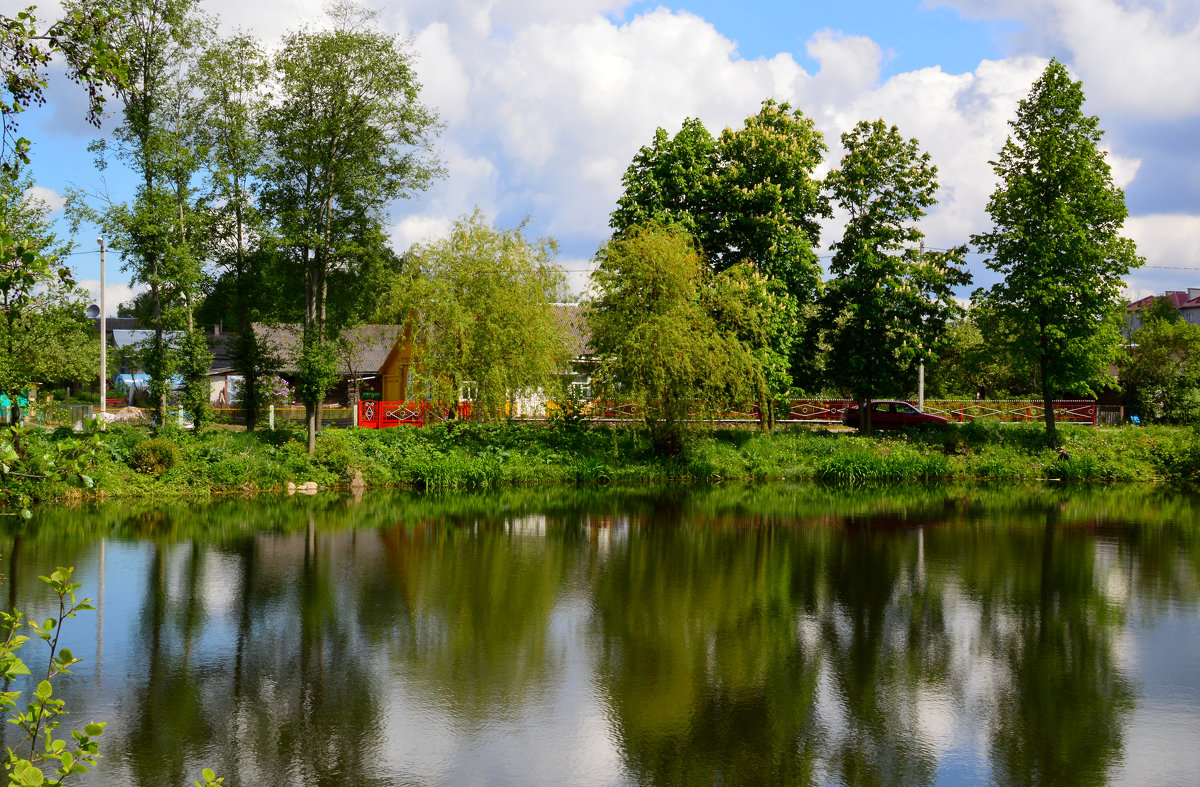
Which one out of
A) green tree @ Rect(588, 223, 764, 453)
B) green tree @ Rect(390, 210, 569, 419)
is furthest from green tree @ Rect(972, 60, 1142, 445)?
green tree @ Rect(390, 210, 569, 419)

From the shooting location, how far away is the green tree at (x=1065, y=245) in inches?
1443

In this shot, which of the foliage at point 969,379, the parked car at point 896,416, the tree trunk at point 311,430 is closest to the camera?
the tree trunk at point 311,430

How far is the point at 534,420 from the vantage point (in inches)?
1537

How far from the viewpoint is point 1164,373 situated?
151ft

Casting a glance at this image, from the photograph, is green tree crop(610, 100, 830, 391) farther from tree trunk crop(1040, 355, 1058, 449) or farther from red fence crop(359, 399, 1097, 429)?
tree trunk crop(1040, 355, 1058, 449)

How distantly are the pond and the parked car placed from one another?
1916 cm

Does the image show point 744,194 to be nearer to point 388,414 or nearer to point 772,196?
point 772,196

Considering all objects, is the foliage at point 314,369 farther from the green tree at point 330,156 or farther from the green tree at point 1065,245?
the green tree at point 1065,245

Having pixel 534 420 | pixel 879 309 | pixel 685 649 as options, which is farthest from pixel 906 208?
pixel 685 649

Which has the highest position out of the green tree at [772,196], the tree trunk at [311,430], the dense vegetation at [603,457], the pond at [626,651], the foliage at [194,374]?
the green tree at [772,196]

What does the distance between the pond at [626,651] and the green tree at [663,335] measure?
11.4 m

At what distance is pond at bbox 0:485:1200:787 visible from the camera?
8422 millimetres

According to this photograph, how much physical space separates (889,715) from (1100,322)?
33.7m

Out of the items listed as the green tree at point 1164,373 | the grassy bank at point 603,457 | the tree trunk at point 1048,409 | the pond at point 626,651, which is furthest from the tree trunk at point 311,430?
the green tree at point 1164,373
